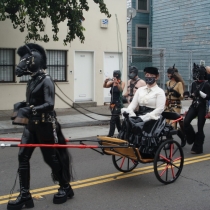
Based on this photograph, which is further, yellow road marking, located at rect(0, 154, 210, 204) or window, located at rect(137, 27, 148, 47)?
window, located at rect(137, 27, 148, 47)

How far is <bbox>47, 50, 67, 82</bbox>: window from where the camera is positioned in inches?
651

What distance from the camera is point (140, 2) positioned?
79.7 feet

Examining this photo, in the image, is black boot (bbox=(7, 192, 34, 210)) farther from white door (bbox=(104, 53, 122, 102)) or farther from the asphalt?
white door (bbox=(104, 53, 122, 102))

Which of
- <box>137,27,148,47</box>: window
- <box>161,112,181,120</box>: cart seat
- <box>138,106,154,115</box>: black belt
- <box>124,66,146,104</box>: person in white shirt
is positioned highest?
<box>137,27,148,47</box>: window

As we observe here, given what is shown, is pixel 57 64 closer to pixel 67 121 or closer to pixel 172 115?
pixel 67 121

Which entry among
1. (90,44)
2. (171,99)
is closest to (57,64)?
(90,44)

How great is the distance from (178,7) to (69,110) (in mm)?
10267

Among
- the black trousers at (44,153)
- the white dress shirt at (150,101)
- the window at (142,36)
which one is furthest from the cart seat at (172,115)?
the window at (142,36)

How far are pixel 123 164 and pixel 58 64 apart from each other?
9.88m

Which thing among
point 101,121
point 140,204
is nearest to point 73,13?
point 101,121

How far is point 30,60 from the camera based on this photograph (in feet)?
17.5

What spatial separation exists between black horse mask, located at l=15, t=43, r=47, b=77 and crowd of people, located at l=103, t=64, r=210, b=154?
69.6 inches

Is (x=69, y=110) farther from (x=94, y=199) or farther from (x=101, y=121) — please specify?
(x=94, y=199)

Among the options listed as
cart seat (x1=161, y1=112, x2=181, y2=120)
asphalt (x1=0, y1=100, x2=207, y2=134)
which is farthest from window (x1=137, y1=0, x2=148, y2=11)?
cart seat (x1=161, y1=112, x2=181, y2=120)
